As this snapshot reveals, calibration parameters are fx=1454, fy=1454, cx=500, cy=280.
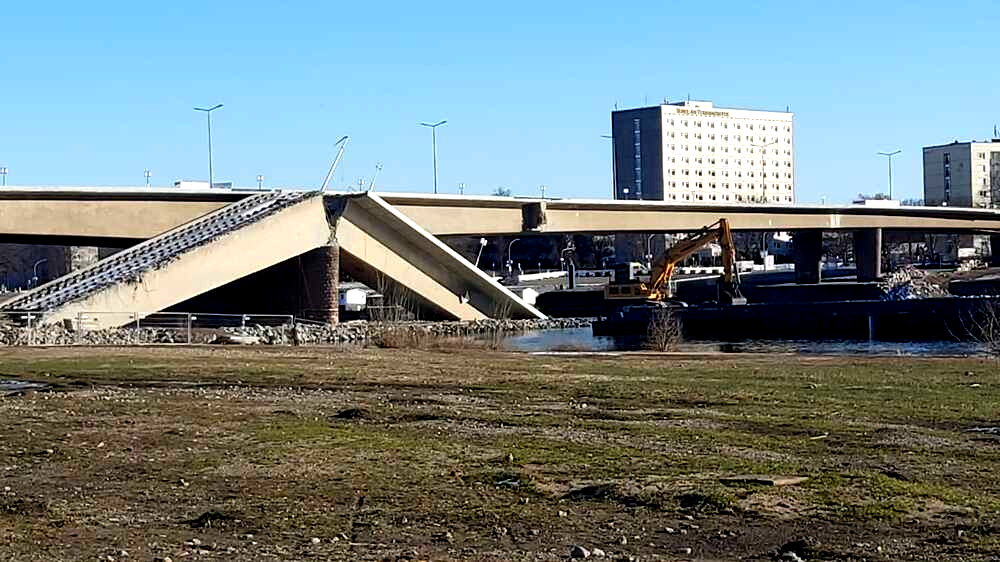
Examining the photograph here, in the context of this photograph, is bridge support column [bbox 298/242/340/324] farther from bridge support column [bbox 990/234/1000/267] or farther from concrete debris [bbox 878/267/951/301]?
bridge support column [bbox 990/234/1000/267]

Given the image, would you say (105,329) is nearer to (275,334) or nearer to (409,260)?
(275,334)

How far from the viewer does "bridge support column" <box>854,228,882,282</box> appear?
133 metres

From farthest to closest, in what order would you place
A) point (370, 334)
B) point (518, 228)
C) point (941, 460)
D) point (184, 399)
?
point (518, 228), point (370, 334), point (184, 399), point (941, 460)

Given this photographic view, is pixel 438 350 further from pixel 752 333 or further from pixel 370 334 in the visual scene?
pixel 752 333

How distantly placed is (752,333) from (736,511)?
74.5 metres

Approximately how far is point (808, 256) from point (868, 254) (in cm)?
674

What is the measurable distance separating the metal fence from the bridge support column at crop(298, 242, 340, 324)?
484cm

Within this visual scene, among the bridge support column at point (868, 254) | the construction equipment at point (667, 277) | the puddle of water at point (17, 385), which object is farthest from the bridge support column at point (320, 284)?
the bridge support column at point (868, 254)

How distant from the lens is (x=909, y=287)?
113625mm

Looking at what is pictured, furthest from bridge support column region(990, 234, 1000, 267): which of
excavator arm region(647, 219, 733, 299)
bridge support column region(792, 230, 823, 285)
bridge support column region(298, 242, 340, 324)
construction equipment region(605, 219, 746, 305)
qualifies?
bridge support column region(298, 242, 340, 324)

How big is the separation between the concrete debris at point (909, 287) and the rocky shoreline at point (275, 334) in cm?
3425

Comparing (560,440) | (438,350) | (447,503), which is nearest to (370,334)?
(438,350)

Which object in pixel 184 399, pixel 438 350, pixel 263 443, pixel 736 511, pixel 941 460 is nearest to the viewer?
pixel 736 511

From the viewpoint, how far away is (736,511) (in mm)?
11992
